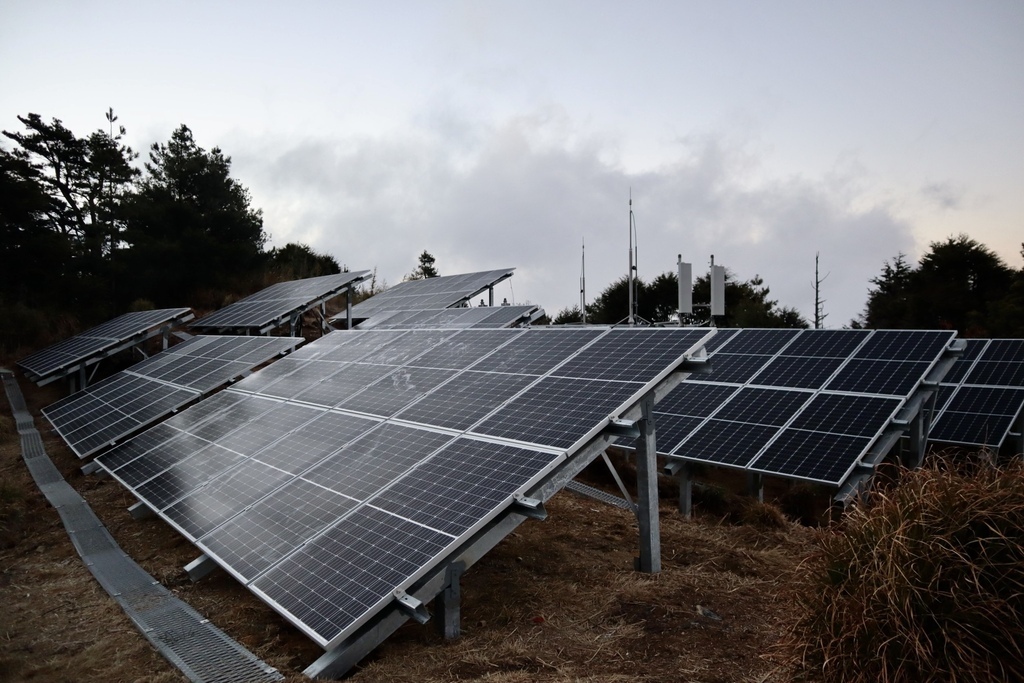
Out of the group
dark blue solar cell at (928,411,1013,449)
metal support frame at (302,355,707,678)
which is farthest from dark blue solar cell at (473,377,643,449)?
dark blue solar cell at (928,411,1013,449)

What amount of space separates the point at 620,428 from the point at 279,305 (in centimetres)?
1967

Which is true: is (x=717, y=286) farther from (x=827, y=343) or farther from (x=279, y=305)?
(x=279, y=305)

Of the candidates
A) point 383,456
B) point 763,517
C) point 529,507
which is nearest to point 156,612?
point 383,456

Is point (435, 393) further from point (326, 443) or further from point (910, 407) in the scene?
point (910, 407)

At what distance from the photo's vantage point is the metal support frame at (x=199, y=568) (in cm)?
862

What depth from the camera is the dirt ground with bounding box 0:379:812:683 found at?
604 cm

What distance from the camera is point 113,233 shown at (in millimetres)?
34688

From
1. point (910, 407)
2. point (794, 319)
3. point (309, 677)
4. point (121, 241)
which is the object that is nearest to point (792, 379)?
point (910, 407)

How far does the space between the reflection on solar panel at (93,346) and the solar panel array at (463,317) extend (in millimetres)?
7063

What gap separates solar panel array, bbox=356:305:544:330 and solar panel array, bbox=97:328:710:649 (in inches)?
323

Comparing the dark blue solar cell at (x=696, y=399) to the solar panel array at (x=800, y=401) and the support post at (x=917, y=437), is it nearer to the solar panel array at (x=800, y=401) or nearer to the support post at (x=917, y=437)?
Result: the solar panel array at (x=800, y=401)

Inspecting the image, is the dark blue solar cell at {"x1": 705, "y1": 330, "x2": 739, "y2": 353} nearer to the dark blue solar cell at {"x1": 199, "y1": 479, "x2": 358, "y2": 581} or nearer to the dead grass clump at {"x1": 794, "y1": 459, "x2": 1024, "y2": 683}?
the dark blue solar cell at {"x1": 199, "y1": 479, "x2": 358, "y2": 581}

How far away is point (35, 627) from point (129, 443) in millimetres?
7142

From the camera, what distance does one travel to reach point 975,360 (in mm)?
18188
